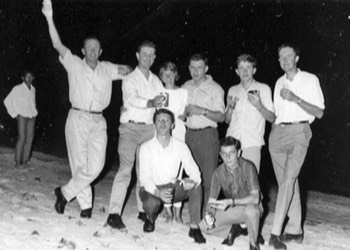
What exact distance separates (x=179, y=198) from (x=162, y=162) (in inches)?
18.4

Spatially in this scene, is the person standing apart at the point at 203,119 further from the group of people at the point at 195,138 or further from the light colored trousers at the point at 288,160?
the light colored trousers at the point at 288,160

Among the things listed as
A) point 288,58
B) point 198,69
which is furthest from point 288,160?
point 198,69

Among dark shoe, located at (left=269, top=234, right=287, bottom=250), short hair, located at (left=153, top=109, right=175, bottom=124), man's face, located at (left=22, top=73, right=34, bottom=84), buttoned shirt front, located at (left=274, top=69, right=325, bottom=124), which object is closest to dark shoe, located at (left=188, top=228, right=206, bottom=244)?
dark shoe, located at (left=269, top=234, right=287, bottom=250)

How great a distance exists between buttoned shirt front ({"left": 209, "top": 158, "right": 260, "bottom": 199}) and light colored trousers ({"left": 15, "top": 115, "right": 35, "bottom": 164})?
5631 mm

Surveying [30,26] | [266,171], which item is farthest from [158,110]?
[30,26]

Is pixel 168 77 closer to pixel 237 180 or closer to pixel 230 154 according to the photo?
pixel 230 154

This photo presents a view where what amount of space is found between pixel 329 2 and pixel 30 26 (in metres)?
14.1

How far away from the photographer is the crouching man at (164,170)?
5336 millimetres

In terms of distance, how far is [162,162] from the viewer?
215 inches

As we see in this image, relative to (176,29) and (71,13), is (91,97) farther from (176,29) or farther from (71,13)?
(176,29)

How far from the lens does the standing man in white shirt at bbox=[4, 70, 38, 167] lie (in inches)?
378

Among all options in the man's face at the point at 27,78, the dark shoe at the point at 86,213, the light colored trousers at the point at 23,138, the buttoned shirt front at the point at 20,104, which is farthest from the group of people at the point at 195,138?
the man's face at the point at 27,78

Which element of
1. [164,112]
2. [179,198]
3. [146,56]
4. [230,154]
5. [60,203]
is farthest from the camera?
[60,203]

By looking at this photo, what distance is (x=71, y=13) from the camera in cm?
2097
